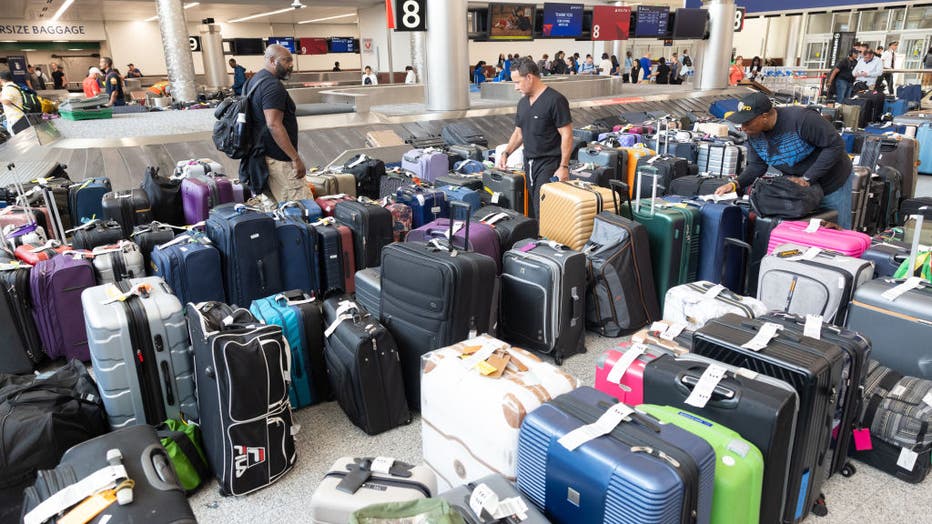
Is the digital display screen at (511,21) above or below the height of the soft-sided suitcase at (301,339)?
above

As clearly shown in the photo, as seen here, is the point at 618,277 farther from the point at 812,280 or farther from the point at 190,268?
the point at 190,268

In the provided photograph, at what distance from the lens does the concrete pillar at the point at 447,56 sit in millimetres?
10523

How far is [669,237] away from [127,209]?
437 centimetres

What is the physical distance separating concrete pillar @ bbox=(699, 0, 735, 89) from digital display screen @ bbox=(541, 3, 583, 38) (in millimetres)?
4509

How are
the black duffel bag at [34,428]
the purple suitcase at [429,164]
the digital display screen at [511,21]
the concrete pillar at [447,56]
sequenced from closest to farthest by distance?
the black duffel bag at [34,428], the purple suitcase at [429,164], the concrete pillar at [447,56], the digital display screen at [511,21]

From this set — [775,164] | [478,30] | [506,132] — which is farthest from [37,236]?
[478,30]

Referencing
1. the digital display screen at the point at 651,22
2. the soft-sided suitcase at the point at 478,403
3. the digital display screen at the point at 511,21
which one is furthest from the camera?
the digital display screen at the point at 651,22

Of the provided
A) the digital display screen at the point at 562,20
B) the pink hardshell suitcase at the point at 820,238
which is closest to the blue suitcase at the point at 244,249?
the pink hardshell suitcase at the point at 820,238

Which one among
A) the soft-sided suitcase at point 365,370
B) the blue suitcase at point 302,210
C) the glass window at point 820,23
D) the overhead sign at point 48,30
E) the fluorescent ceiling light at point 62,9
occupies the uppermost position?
the fluorescent ceiling light at point 62,9

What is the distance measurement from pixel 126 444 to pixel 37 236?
3.11 metres

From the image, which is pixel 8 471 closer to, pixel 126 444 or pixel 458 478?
pixel 126 444

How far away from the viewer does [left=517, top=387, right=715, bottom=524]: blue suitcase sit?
1.54m

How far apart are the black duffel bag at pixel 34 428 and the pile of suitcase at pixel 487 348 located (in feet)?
0.07

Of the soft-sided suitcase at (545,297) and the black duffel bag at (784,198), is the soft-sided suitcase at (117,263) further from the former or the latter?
the black duffel bag at (784,198)
